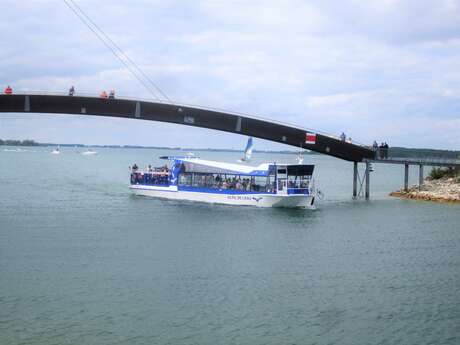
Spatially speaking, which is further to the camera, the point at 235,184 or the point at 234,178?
the point at 234,178

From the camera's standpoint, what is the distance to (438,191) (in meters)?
61.4

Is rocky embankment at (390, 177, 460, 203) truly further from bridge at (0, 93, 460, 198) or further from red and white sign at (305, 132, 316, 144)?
red and white sign at (305, 132, 316, 144)

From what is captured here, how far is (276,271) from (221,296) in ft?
16.7

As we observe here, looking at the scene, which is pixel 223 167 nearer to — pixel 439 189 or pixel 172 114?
pixel 172 114

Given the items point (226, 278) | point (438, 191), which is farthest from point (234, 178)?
point (226, 278)

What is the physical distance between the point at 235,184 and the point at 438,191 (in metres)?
20.5

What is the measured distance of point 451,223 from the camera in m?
44.6

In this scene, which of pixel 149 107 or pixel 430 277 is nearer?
pixel 430 277

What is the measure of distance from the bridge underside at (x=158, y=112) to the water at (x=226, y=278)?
10186 millimetres

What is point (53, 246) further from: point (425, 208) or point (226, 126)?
point (425, 208)

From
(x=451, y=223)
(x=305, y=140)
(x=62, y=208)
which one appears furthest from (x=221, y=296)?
(x=305, y=140)

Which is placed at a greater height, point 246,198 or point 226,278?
point 246,198

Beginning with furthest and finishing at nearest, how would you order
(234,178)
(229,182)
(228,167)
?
(234,178), (228,167), (229,182)

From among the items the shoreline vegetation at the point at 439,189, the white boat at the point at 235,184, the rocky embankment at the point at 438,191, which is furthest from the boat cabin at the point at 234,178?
the shoreline vegetation at the point at 439,189
